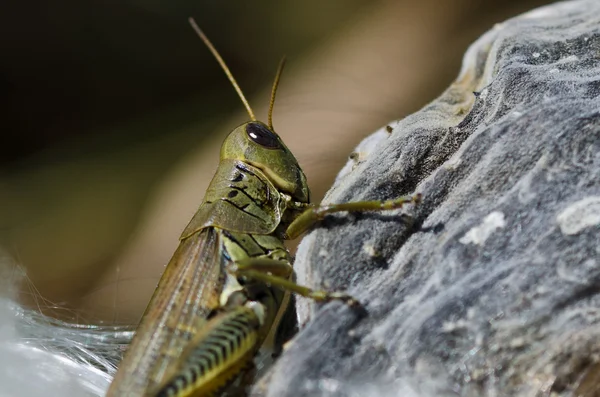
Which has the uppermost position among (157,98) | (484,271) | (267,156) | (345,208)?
(157,98)

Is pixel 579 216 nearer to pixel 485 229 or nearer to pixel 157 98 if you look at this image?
pixel 485 229

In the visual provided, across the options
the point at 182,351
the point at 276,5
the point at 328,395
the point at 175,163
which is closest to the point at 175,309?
the point at 182,351

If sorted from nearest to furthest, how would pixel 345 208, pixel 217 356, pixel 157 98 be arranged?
pixel 217 356
pixel 345 208
pixel 157 98

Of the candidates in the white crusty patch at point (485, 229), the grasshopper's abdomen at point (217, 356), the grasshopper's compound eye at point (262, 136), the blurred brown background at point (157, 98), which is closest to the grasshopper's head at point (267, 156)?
the grasshopper's compound eye at point (262, 136)

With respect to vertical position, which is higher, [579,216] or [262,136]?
[262,136]

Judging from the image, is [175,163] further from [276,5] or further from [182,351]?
[182,351]

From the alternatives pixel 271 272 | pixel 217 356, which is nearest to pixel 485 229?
pixel 271 272

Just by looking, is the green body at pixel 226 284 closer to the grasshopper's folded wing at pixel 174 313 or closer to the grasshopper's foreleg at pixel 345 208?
the grasshopper's folded wing at pixel 174 313
